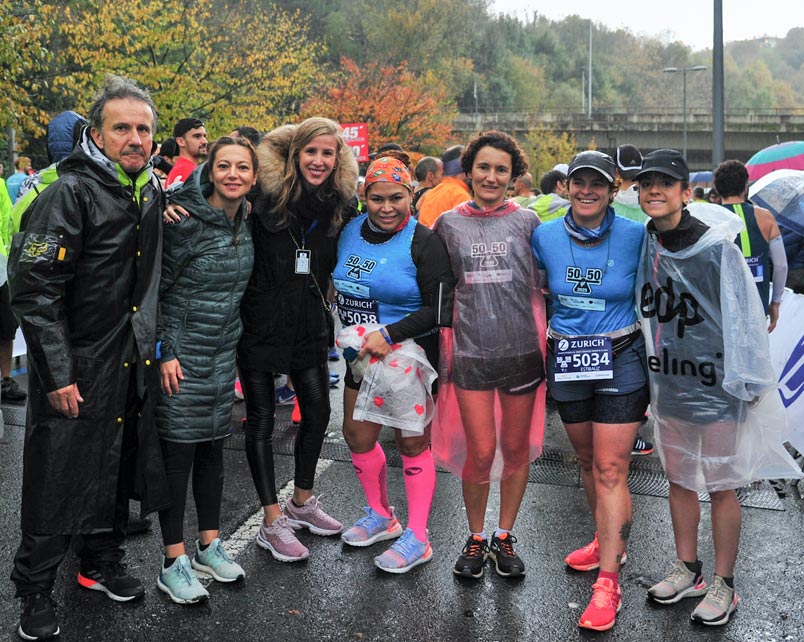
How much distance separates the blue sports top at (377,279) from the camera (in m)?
4.03

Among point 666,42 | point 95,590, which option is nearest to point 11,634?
point 95,590

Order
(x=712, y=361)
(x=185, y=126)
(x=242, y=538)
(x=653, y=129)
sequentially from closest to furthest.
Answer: (x=712, y=361)
(x=242, y=538)
(x=185, y=126)
(x=653, y=129)

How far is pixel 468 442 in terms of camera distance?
4094 mm

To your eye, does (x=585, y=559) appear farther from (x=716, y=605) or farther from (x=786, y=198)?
(x=786, y=198)

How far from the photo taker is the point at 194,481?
13.1 feet

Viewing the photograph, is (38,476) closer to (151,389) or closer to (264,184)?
(151,389)

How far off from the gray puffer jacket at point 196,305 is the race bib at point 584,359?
4.85ft

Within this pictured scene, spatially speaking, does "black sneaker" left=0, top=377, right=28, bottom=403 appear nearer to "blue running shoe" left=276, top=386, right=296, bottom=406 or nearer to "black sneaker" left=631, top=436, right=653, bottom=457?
"blue running shoe" left=276, top=386, right=296, bottom=406

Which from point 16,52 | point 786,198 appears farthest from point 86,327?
point 16,52

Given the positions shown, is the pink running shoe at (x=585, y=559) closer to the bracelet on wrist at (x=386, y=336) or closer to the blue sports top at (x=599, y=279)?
the blue sports top at (x=599, y=279)

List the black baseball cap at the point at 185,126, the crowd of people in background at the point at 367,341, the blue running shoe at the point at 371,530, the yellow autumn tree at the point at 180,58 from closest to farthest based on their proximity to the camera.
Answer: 1. the crowd of people in background at the point at 367,341
2. the blue running shoe at the point at 371,530
3. the black baseball cap at the point at 185,126
4. the yellow autumn tree at the point at 180,58

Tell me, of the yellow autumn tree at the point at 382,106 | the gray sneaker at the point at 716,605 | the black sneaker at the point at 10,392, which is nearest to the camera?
the gray sneaker at the point at 716,605

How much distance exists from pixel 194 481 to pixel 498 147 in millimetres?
2061

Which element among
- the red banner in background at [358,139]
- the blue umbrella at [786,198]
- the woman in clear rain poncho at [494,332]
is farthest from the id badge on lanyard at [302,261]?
the red banner in background at [358,139]
